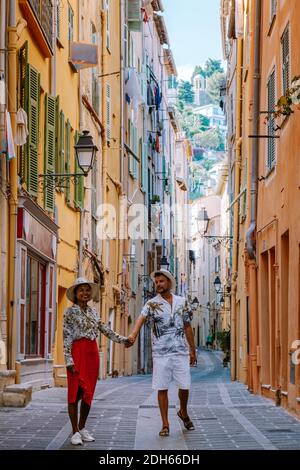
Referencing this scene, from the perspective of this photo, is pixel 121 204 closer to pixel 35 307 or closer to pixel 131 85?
pixel 131 85

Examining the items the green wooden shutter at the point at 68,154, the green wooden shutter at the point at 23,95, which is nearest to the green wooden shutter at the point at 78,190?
the green wooden shutter at the point at 68,154

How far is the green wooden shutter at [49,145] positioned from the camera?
741 inches

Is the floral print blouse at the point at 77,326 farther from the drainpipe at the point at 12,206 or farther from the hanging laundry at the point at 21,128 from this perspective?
the hanging laundry at the point at 21,128

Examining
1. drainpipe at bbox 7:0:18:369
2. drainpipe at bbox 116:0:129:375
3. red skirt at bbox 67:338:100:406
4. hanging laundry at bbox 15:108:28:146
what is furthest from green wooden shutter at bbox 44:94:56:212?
drainpipe at bbox 116:0:129:375

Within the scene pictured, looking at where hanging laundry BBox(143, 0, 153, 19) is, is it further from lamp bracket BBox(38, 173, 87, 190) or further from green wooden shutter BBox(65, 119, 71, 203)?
lamp bracket BBox(38, 173, 87, 190)

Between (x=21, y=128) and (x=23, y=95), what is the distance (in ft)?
4.68

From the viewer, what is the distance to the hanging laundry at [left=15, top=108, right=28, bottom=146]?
1549cm

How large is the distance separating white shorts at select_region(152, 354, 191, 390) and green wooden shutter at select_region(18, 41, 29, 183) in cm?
625

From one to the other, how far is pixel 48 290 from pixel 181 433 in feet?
29.1

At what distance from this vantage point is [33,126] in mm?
17766

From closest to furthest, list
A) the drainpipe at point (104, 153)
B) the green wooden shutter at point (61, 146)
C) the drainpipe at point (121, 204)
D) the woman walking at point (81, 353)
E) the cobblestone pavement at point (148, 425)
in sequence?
the cobblestone pavement at point (148, 425)
the woman walking at point (81, 353)
the green wooden shutter at point (61, 146)
the drainpipe at point (104, 153)
the drainpipe at point (121, 204)

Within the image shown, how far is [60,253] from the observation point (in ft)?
70.1

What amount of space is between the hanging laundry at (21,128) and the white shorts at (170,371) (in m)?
5.64

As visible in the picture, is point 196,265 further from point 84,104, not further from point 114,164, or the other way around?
point 84,104
